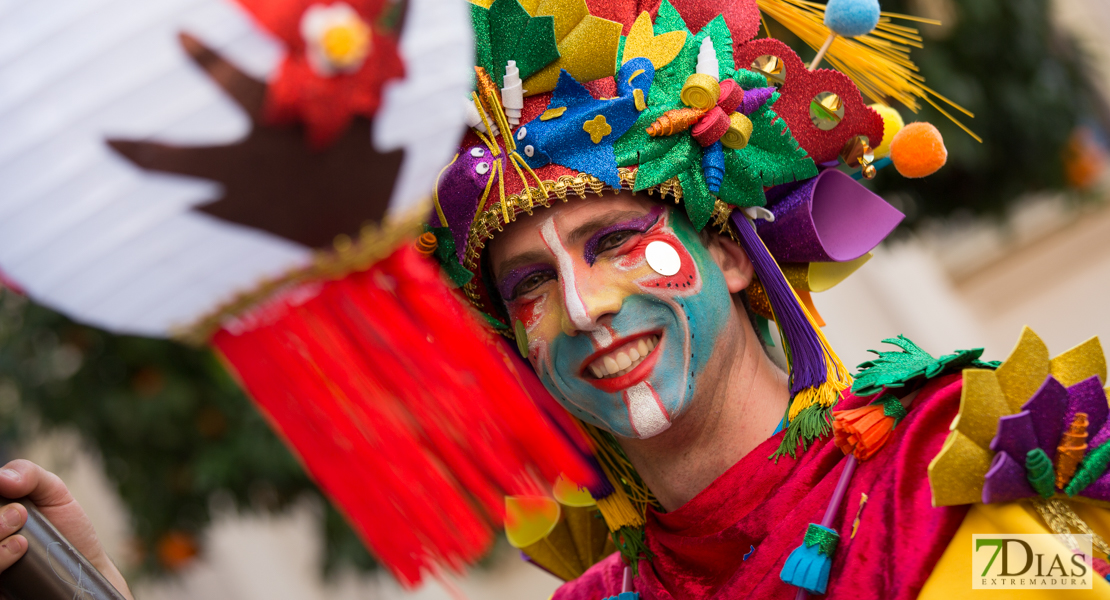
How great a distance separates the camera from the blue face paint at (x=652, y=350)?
1775 mm

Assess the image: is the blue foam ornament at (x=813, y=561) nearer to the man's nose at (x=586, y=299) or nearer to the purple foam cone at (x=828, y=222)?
the man's nose at (x=586, y=299)

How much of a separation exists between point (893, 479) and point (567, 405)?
0.63m

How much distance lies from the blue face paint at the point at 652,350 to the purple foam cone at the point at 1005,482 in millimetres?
552

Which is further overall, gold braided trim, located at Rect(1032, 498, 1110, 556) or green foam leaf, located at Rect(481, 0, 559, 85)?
green foam leaf, located at Rect(481, 0, 559, 85)

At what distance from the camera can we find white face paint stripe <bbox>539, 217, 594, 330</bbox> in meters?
1.76

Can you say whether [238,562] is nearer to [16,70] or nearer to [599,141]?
[599,141]

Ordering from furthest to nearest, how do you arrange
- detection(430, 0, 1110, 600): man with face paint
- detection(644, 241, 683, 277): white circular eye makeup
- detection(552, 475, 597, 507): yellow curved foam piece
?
detection(552, 475, 597, 507): yellow curved foam piece < detection(644, 241, 683, 277): white circular eye makeup < detection(430, 0, 1110, 600): man with face paint

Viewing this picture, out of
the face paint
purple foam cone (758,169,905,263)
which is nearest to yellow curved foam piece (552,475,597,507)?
the face paint

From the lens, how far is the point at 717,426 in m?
1.87

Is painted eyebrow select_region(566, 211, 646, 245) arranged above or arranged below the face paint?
above

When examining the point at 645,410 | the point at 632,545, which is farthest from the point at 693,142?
the point at 632,545

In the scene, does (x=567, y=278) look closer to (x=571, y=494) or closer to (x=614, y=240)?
(x=614, y=240)

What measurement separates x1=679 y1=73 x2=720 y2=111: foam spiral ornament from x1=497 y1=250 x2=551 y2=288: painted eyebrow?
0.40 metres

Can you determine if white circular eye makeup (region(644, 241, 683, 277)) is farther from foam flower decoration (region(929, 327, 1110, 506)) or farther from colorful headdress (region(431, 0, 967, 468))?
foam flower decoration (region(929, 327, 1110, 506))
